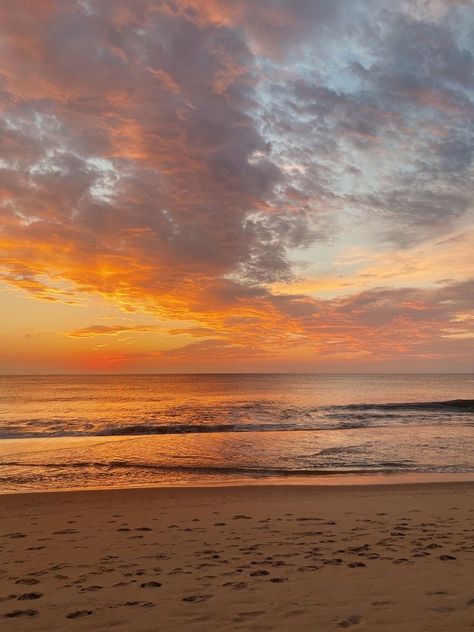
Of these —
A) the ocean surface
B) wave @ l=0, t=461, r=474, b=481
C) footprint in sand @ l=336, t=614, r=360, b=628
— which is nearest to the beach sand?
footprint in sand @ l=336, t=614, r=360, b=628

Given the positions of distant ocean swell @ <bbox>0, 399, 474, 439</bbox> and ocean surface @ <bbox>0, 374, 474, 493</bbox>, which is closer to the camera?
ocean surface @ <bbox>0, 374, 474, 493</bbox>

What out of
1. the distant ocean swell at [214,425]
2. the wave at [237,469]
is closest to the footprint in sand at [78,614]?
the wave at [237,469]

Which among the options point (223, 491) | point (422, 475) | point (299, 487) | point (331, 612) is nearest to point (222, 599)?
point (331, 612)

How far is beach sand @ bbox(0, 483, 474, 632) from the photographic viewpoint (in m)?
5.08

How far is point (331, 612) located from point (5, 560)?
17.5 feet

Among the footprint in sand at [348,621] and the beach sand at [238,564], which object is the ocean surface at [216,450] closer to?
the beach sand at [238,564]

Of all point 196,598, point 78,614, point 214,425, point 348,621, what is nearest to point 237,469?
point 196,598

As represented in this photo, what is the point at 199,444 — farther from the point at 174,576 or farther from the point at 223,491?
the point at 174,576

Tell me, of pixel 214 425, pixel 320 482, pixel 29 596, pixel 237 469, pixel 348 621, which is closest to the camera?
pixel 348 621

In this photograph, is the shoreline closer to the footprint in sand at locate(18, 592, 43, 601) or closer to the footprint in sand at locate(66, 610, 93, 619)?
the footprint in sand at locate(18, 592, 43, 601)

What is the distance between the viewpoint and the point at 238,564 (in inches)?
273

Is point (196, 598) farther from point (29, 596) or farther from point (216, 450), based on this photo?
point (216, 450)

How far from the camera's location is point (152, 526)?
31.8 feet

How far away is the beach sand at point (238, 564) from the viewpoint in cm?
508
